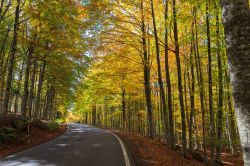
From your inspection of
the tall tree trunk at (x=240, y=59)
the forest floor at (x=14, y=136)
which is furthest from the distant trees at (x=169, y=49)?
the tall tree trunk at (x=240, y=59)

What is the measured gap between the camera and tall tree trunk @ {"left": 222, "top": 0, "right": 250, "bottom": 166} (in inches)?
116

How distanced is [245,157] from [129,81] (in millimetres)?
22047

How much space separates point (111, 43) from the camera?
60.0 ft

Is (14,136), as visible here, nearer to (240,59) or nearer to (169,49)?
(169,49)

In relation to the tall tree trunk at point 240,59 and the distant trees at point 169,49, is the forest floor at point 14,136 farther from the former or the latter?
the tall tree trunk at point 240,59

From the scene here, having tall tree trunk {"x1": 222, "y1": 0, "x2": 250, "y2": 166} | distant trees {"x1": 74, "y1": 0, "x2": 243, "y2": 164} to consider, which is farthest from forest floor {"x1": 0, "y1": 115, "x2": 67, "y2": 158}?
tall tree trunk {"x1": 222, "y1": 0, "x2": 250, "y2": 166}

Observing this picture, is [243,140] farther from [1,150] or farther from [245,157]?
[1,150]

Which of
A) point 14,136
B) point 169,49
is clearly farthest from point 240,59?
point 14,136

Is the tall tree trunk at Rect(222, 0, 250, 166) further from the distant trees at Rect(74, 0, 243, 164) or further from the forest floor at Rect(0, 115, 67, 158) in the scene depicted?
the forest floor at Rect(0, 115, 67, 158)

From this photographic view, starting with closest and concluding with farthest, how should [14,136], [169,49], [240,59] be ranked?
[240,59], [169,49], [14,136]

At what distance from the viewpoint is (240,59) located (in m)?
3.02

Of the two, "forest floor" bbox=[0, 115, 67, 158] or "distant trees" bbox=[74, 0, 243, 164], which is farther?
A: "forest floor" bbox=[0, 115, 67, 158]

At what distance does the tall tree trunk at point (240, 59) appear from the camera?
9.67ft

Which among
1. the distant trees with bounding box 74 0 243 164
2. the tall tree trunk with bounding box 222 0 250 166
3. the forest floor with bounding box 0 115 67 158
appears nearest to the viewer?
the tall tree trunk with bounding box 222 0 250 166
